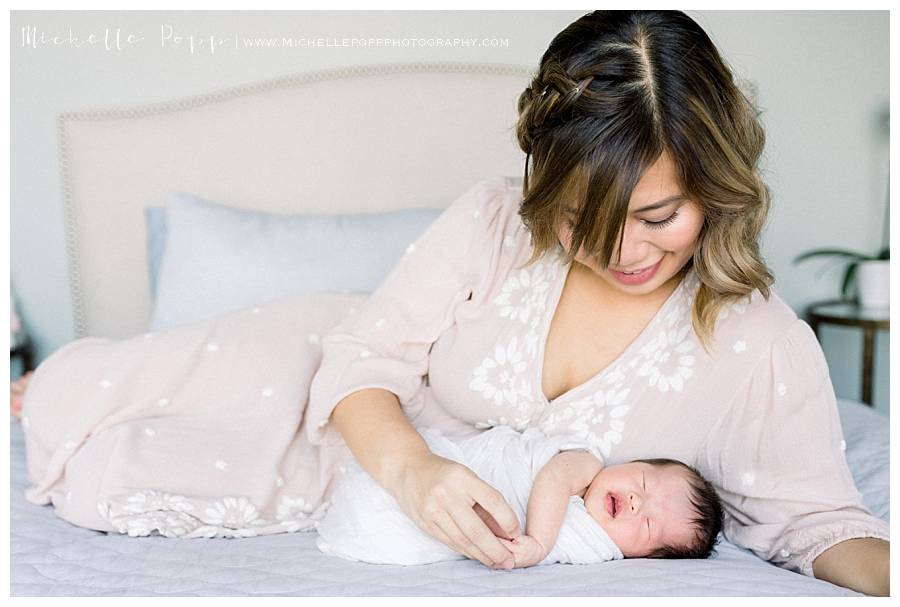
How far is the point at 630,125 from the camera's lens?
969mm

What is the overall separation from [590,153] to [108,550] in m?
0.81

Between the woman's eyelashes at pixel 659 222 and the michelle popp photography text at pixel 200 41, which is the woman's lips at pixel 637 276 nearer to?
the woman's eyelashes at pixel 659 222

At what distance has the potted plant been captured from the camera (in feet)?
7.85

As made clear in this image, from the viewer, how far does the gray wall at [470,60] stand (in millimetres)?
2154

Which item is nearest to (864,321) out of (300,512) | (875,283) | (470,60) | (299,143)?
(875,283)

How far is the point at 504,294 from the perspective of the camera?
1271 mm

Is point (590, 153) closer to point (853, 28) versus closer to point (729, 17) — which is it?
point (729, 17)

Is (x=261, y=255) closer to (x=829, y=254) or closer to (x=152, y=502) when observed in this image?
(x=152, y=502)

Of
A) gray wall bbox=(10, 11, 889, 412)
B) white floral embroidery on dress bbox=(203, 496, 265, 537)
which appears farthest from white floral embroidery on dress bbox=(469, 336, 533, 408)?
gray wall bbox=(10, 11, 889, 412)

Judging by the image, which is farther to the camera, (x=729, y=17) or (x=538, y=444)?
(x=729, y=17)

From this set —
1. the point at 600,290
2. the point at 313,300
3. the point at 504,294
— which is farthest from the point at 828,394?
the point at 313,300

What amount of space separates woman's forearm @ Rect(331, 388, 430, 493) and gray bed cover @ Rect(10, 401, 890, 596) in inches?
4.8

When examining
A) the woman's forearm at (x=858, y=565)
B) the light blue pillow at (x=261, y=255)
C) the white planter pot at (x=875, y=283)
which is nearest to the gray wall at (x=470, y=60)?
the white planter pot at (x=875, y=283)

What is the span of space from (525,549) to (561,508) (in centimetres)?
8
